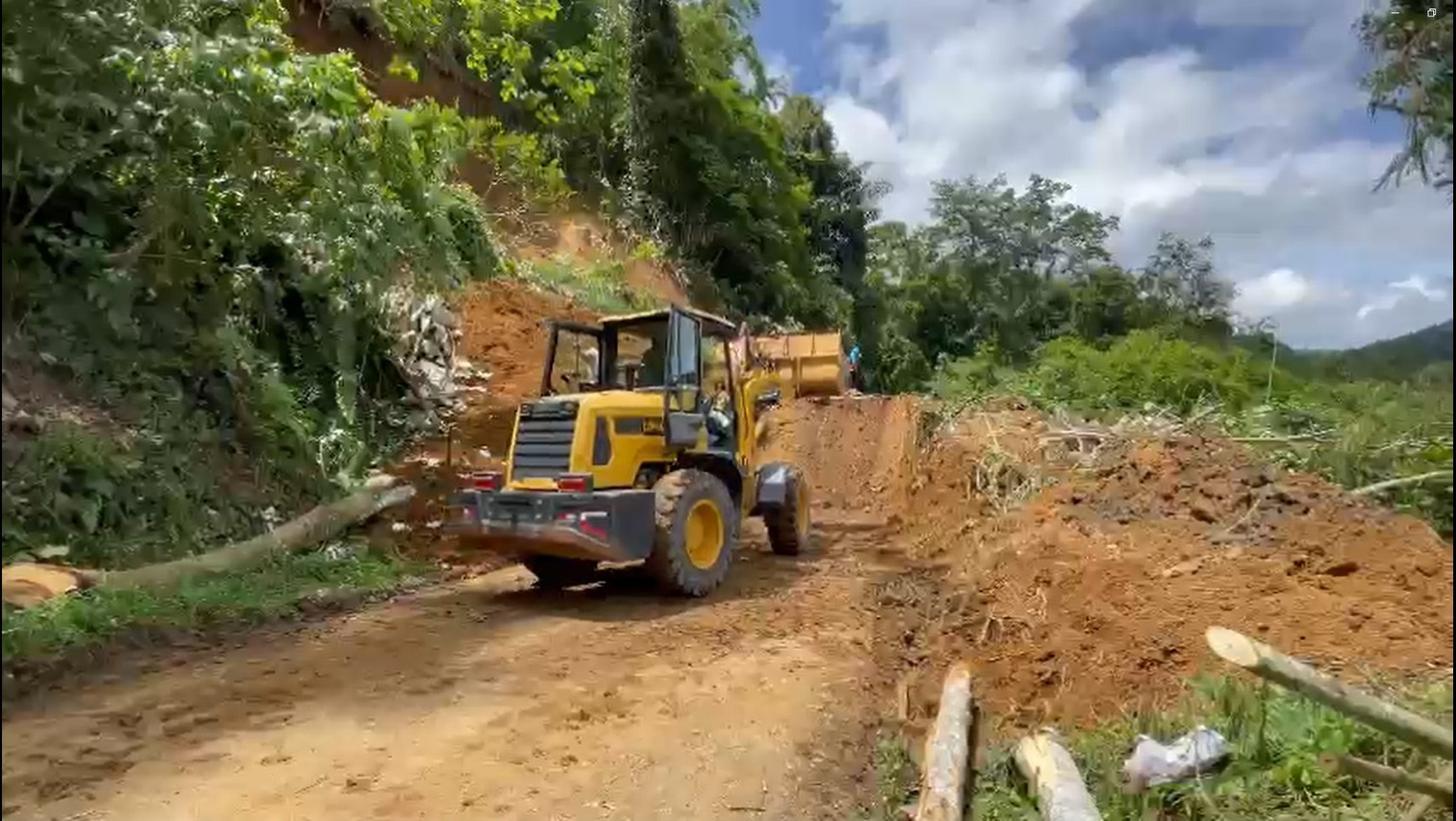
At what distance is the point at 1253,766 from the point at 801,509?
6.31 m

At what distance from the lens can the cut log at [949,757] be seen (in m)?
4.46

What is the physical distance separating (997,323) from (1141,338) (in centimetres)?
2418

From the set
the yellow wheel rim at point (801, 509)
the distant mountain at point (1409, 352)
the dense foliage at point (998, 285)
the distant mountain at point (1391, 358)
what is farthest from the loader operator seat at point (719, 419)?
the dense foliage at point (998, 285)

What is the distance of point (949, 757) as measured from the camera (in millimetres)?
4910

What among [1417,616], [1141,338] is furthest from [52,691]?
[1141,338]

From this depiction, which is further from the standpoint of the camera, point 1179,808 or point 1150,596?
point 1150,596

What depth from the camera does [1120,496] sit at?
901cm

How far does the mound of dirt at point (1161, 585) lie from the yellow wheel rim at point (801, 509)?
1.36 metres

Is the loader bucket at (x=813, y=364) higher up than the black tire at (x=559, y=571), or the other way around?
the loader bucket at (x=813, y=364)

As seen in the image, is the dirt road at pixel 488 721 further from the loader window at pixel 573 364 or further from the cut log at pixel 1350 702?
the cut log at pixel 1350 702

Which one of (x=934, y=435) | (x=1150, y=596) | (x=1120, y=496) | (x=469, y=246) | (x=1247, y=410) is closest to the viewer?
(x=1150, y=596)

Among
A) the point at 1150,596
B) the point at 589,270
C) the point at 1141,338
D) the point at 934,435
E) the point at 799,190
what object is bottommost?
the point at 1150,596

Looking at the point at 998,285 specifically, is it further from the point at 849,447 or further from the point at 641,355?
the point at 641,355

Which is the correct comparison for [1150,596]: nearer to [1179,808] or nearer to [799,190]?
[1179,808]
